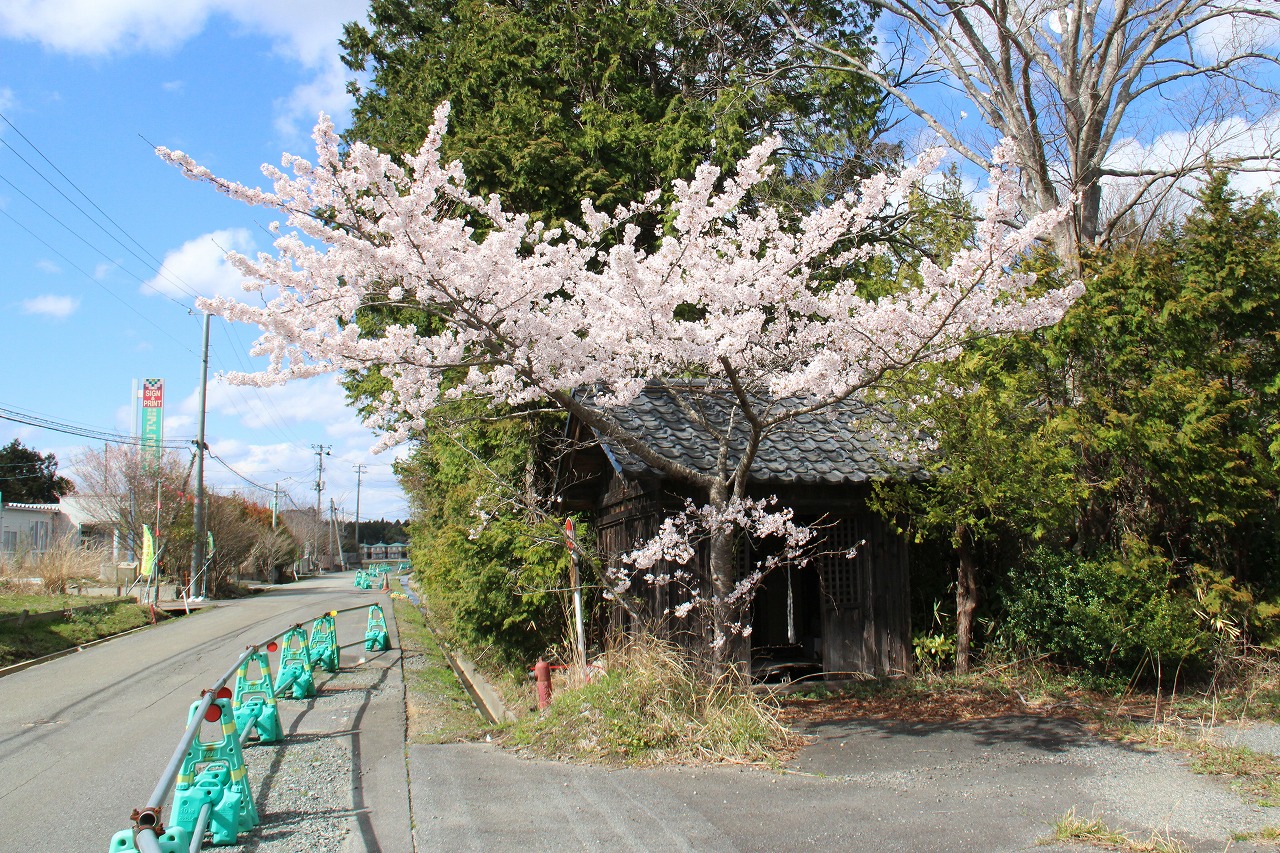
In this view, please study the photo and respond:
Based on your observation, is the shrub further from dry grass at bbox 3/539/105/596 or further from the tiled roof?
dry grass at bbox 3/539/105/596

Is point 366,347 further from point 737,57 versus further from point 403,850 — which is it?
point 737,57

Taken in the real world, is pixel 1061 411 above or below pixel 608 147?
below

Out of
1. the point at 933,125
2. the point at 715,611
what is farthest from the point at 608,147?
the point at 715,611

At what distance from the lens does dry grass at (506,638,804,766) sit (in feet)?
22.1

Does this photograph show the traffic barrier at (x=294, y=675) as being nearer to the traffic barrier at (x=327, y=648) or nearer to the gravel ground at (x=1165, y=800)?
the traffic barrier at (x=327, y=648)

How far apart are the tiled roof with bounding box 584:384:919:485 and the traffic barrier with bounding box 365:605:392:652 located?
8.43 meters

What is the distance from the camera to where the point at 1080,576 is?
28.6 feet

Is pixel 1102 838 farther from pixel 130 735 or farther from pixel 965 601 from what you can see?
pixel 130 735

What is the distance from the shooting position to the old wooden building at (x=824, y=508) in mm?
8914

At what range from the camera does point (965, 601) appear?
9492 mm

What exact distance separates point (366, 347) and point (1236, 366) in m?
8.04

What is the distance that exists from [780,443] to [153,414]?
34.1 meters

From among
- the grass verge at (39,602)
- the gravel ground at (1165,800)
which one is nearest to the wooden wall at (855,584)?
the gravel ground at (1165,800)

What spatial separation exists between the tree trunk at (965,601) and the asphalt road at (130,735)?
20.0 feet
